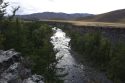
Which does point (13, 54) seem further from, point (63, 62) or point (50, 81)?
point (63, 62)

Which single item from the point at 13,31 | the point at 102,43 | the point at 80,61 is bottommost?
the point at 80,61

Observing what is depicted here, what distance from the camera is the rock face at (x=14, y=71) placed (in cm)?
2245

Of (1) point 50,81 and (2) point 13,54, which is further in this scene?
(1) point 50,81

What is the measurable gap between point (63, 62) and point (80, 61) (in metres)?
5.04

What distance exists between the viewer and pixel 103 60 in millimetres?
58469

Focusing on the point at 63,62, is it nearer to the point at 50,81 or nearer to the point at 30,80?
the point at 50,81

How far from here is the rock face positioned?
22453mm

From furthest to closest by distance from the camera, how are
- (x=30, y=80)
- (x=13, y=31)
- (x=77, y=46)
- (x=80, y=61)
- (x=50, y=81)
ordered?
(x=77, y=46) < (x=80, y=61) < (x=13, y=31) < (x=50, y=81) < (x=30, y=80)

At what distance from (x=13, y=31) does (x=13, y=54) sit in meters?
19.5

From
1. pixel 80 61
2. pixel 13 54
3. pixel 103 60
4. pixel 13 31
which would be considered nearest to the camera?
pixel 13 54

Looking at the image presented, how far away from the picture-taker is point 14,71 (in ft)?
76.2

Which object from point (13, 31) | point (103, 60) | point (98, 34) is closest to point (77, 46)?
point (98, 34)

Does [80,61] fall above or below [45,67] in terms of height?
below

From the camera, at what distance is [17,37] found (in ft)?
147
